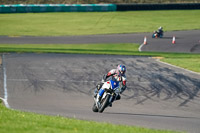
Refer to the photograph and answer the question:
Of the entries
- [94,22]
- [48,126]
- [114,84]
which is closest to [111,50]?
[94,22]

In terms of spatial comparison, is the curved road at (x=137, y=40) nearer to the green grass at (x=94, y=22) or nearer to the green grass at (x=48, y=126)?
the green grass at (x=94, y=22)

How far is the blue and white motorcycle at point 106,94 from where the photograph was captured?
588 inches

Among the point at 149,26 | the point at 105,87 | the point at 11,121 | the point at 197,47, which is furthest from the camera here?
the point at 149,26

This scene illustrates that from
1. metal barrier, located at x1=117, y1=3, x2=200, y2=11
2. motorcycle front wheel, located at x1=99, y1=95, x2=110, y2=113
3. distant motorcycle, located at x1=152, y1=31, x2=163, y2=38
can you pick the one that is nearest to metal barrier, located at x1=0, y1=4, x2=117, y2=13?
metal barrier, located at x1=117, y1=3, x2=200, y2=11

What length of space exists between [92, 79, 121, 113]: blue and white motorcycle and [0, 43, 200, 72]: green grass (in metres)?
11.2

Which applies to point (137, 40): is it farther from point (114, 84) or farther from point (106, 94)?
point (106, 94)

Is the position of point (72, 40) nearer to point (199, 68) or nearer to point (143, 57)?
point (143, 57)

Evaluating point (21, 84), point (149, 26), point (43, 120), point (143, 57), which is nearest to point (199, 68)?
point (143, 57)

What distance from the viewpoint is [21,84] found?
803 inches

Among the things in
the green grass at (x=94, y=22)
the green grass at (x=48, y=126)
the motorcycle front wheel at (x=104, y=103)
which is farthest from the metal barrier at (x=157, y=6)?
the green grass at (x=48, y=126)

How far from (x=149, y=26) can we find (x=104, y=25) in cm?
551

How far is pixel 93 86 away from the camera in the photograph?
2019cm

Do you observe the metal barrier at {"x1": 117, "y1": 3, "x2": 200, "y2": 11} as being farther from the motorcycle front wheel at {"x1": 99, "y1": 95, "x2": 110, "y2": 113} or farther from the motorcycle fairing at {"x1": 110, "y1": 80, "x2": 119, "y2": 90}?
the motorcycle front wheel at {"x1": 99, "y1": 95, "x2": 110, "y2": 113}

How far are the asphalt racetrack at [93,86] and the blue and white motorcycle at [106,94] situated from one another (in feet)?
1.38
